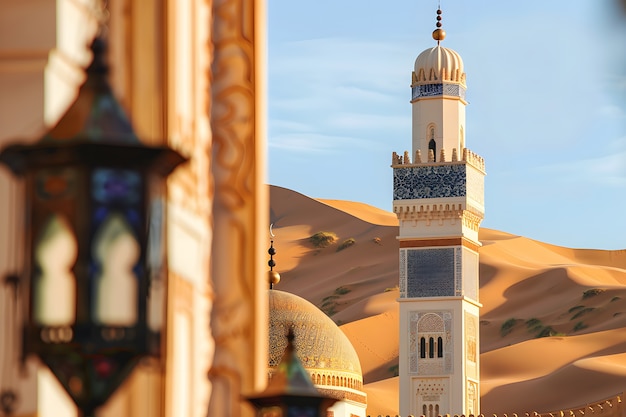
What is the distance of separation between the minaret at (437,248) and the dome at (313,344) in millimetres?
8265

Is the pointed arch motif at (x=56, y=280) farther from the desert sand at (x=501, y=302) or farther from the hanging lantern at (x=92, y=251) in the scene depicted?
the desert sand at (x=501, y=302)

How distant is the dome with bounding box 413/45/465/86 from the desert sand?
9.03 m

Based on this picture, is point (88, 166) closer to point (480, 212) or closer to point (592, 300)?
point (480, 212)

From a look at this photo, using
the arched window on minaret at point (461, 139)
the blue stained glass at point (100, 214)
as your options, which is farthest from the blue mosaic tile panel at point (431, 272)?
the blue stained glass at point (100, 214)

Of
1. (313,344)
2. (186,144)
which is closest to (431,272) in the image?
(313,344)

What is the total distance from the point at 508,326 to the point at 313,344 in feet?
84.9

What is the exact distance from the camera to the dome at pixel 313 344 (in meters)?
23.1

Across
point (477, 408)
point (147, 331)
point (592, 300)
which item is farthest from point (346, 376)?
point (592, 300)

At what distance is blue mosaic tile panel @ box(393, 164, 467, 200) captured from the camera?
1276 inches

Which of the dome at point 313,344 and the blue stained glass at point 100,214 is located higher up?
the dome at point 313,344

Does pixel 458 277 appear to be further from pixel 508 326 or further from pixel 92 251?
pixel 92 251

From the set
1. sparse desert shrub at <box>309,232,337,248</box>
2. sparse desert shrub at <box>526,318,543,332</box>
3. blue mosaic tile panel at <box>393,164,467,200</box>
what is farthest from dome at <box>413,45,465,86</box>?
sparse desert shrub at <box>309,232,337,248</box>

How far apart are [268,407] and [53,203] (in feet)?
7.16

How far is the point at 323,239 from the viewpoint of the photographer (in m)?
61.6
